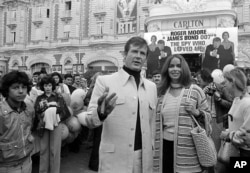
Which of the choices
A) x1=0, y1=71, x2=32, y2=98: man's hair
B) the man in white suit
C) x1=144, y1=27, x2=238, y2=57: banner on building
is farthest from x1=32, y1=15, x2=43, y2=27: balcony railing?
the man in white suit

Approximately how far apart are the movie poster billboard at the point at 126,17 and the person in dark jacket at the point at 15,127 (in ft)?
77.5

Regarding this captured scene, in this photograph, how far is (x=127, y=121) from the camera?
2.33 metres

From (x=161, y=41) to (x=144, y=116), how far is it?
1111 cm

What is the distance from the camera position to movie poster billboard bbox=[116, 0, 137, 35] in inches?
1020

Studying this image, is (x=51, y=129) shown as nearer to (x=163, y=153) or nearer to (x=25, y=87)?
(x=25, y=87)

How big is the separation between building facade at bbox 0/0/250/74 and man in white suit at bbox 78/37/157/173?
20.4m

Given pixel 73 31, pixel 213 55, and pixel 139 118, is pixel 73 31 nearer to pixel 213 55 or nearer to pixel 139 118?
pixel 213 55

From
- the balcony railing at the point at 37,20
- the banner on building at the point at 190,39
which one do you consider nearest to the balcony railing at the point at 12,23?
the balcony railing at the point at 37,20

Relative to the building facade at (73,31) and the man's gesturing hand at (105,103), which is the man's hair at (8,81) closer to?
the man's gesturing hand at (105,103)

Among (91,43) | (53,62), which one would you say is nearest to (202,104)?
(91,43)

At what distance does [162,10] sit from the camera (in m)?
17.4

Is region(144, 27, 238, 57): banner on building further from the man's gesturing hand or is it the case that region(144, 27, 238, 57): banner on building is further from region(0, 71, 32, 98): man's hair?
the man's gesturing hand

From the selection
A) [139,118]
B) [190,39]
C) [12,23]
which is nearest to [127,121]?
[139,118]

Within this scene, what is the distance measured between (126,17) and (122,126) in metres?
25.0
